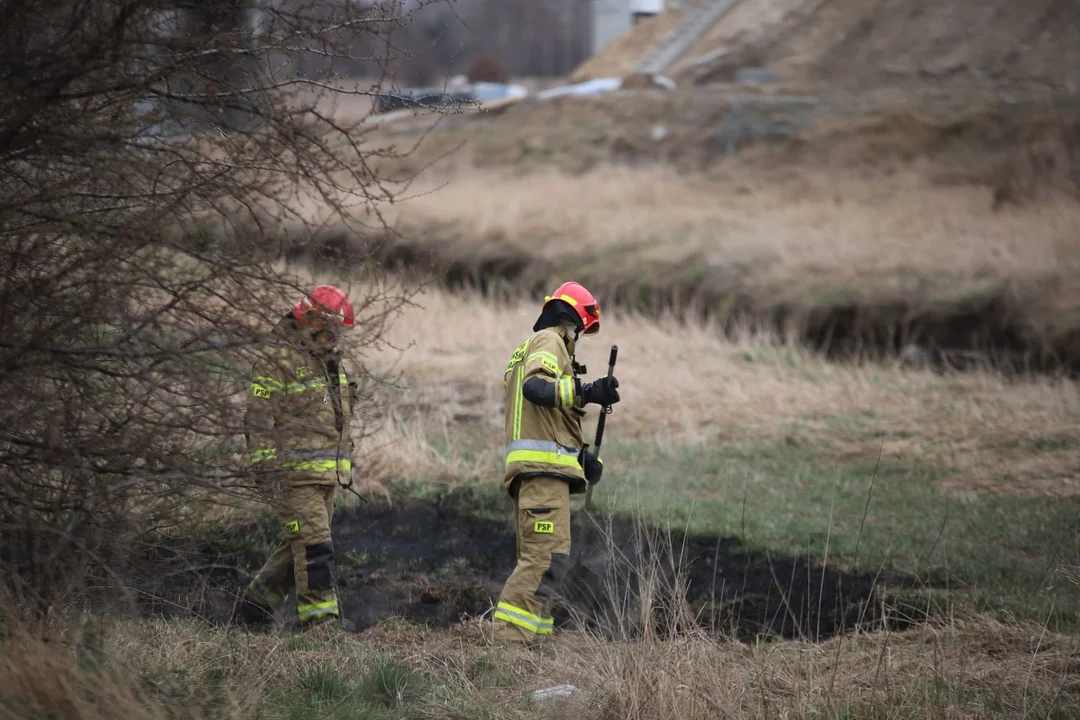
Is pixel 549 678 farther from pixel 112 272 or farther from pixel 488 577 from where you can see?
pixel 112 272

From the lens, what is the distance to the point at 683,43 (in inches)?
1415

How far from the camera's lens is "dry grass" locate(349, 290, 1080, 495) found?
1020cm

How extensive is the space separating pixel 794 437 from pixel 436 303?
6540mm

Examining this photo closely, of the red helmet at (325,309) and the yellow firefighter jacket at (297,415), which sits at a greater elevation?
the red helmet at (325,309)

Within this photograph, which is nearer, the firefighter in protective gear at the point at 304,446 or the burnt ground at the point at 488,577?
the firefighter in protective gear at the point at 304,446

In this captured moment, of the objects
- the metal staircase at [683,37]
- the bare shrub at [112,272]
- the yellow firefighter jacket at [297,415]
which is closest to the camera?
the bare shrub at [112,272]

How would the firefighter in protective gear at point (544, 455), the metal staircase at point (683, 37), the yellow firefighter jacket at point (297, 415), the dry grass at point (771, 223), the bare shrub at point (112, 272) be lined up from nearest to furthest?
1. the bare shrub at point (112, 272)
2. the yellow firefighter jacket at point (297, 415)
3. the firefighter in protective gear at point (544, 455)
4. the dry grass at point (771, 223)
5. the metal staircase at point (683, 37)

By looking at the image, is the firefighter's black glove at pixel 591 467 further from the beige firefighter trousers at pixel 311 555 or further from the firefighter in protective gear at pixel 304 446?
the beige firefighter trousers at pixel 311 555

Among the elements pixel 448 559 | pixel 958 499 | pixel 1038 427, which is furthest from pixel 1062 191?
pixel 448 559

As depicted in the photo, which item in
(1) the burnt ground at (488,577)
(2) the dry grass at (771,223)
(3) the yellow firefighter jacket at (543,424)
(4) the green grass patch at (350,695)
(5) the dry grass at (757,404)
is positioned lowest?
(1) the burnt ground at (488,577)

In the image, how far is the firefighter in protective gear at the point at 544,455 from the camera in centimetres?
629

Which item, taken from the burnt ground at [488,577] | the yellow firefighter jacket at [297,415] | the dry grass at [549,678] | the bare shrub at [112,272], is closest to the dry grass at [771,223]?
the burnt ground at [488,577]

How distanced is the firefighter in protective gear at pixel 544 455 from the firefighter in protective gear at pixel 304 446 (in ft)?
3.29

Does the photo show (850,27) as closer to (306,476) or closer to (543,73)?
(306,476)
